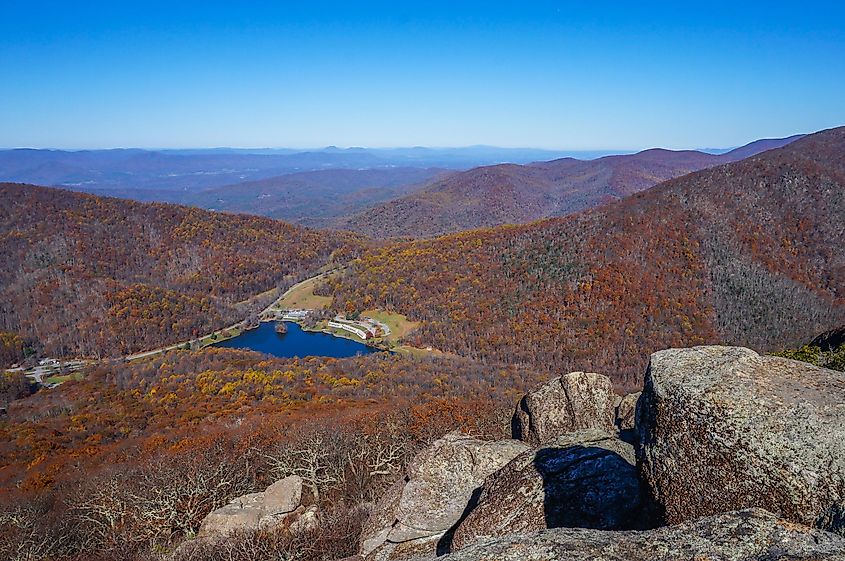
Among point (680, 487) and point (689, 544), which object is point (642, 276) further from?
point (689, 544)

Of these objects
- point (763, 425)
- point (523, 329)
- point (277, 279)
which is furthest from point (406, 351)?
point (763, 425)

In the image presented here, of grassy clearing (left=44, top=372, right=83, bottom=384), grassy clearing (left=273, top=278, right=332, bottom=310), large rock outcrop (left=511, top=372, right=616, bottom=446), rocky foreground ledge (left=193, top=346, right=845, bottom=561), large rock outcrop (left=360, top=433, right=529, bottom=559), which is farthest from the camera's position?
grassy clearing (left=273, top=278, right=332, bottom=310)

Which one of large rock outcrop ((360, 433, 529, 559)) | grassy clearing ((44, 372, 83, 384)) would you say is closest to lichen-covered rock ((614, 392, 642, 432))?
large rock outcrop ((360, 433, 529, 559))

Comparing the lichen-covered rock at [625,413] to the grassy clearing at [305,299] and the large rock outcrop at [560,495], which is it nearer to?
the large rock outcrop at [560,495]

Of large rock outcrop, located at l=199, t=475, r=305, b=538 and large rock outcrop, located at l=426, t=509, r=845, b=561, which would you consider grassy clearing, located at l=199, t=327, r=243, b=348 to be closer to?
large rock outcrop, located at l=199, t=475, r=305, b=538

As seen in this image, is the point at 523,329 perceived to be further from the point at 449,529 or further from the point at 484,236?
the point at 449,529

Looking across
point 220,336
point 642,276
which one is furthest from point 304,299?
point 642,276
